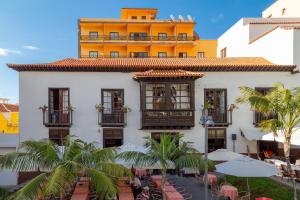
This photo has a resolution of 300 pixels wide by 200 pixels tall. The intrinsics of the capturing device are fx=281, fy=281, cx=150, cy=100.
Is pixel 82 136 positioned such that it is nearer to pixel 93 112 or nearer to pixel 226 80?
pixel 93 112

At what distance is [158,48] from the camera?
4312cm

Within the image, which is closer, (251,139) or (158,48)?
(251,139)

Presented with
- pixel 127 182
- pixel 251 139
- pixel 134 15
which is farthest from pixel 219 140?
pixel 134 15

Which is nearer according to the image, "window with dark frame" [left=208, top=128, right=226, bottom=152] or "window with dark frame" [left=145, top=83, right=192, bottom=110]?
"window with dark frame" [left=145, top=83, right=192, bottom=110]

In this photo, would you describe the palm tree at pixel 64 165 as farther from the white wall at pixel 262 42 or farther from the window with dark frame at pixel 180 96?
the white wall at pixel 262 42

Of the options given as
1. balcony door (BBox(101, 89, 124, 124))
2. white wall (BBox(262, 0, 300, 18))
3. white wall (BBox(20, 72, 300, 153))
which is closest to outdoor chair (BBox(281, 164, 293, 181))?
white wall (BBox(20, 72, 300, 153))

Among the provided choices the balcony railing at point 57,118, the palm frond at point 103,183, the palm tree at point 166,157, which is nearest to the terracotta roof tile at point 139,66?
the balcony railing at point 57,118

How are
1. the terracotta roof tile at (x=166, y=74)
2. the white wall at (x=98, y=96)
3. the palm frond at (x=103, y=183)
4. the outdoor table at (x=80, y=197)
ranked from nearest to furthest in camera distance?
1. the palm frond at (x=103, y=183)
2. the outdoor table at (x=80, y=197)
3. the terracotta roof tile at (x=166, y=74)
4. the white wall at (x=98, y=96)

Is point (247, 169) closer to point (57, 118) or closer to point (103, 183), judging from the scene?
point (103, 183)

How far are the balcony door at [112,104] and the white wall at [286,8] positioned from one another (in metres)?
28.4

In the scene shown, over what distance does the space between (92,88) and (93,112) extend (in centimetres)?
181

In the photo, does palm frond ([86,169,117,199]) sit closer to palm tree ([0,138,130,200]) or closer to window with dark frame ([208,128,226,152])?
palm tree ([0,138,130,200])

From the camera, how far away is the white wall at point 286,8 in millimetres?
36812

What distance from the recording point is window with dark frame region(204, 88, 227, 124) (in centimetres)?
2159
